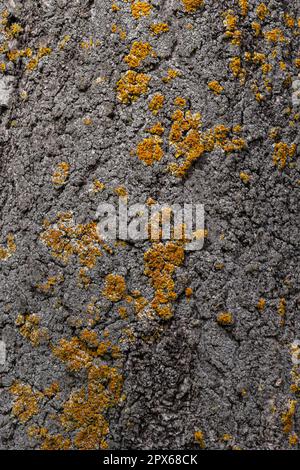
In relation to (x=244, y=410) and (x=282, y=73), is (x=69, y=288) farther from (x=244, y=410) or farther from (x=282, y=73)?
(x=282, y=73)

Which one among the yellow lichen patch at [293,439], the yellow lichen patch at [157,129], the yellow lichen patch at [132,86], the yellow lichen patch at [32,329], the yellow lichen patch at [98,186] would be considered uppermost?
the yellow lichen patch at [132,86]

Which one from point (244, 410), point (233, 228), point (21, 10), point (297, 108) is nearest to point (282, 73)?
point (297, 108)

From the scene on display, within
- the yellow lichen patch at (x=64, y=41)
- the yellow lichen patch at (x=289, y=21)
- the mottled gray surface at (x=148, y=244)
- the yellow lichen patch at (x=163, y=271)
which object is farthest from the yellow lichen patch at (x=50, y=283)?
the yellow lichen patch at (x=289, y=21)

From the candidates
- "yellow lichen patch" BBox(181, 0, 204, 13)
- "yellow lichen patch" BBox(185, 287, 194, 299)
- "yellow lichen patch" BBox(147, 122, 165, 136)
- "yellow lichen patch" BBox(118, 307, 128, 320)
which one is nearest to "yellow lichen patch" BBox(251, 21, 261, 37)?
"yellow lichen patch" BBox(181, 0, 204, 13)

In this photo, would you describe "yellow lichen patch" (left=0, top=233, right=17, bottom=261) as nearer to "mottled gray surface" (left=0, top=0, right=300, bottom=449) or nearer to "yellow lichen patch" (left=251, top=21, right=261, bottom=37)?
"mottled gray surface" (left=0, top=0, right=300, bottom=449)

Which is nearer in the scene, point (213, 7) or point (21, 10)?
point (213, 7)

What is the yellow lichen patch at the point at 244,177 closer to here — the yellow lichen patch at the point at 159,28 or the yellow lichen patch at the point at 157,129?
the yellow lichen patch at the point at 157,129
